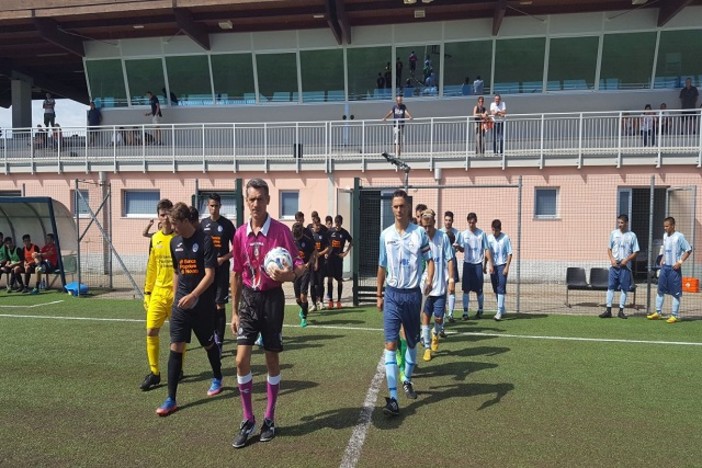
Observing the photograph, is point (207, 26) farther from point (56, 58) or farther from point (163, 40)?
point (56, 58)

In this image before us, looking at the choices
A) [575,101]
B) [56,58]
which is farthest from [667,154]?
[56,58]

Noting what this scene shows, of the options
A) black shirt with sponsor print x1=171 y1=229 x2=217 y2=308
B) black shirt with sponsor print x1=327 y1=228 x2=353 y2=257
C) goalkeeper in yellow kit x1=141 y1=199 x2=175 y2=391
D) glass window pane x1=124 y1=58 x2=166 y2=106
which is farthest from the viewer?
glass window pane x1=124 y1=58 x2=166 y2=106

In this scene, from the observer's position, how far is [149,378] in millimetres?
5859

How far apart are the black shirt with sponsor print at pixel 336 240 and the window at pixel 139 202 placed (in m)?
9.56

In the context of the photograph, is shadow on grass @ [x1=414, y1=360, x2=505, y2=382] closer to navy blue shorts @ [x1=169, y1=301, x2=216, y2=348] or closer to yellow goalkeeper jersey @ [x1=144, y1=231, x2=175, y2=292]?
navy blue shorts @ [x1=169, y1=301, x2=216, y2=348]

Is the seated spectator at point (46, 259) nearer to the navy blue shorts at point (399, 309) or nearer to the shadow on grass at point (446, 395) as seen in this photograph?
the navy blue shorts at point (399, 309)

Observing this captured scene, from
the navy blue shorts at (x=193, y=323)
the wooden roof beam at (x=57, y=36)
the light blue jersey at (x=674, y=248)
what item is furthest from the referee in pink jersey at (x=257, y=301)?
the wooden roof beam at (x=57, y=36)

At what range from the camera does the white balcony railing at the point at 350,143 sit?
49.7 ft

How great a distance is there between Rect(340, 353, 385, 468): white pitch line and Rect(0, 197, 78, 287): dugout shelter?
432 inches

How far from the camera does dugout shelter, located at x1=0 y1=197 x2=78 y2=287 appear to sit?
13.5 meters

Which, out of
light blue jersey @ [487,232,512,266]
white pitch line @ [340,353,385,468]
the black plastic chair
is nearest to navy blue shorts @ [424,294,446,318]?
white pitch line @ [340,353,385,468]

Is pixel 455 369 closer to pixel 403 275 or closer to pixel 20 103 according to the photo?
pixel 403 275

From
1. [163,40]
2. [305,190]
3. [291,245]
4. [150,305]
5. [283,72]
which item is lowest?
[150,305]

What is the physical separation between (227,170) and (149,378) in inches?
499
